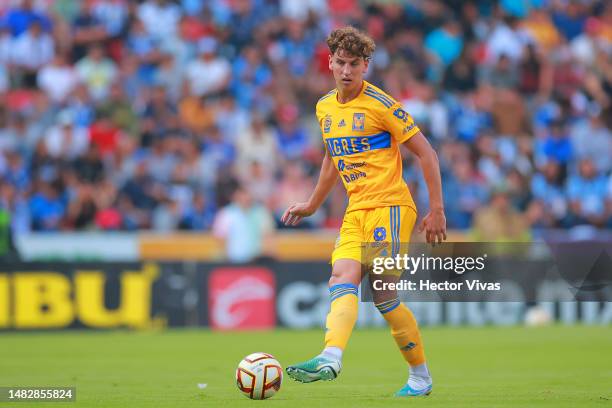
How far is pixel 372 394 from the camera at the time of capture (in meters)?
8.99

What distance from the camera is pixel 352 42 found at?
8.16 m

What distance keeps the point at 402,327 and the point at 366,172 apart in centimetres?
112

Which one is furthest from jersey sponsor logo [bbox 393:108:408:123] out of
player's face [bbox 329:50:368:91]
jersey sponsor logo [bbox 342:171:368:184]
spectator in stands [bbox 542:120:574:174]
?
spectator in stands [bbox 542:120:574:174]

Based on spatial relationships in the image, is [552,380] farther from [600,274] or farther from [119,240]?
[119,240]

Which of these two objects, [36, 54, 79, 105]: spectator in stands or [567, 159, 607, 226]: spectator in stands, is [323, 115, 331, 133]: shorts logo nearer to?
[567, 159, 607, 226]: spectator in stands

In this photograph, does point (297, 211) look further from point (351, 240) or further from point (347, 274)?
point (347, 274)

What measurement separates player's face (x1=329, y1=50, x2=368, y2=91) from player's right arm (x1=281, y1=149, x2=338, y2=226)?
68 cm

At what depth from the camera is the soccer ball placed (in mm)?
8289

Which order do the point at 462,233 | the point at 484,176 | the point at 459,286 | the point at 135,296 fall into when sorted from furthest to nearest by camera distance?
the point at 484,176 → the point at 462,233 → the point at 135,296 → the point at 459,286

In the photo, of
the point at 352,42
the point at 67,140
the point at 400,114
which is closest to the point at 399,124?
the point at 400,114

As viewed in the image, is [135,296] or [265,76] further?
[265,76]

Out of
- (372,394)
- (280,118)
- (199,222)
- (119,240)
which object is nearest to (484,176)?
(280,118)

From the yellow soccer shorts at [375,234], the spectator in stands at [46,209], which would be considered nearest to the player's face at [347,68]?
the yellow soccer shorts at [375,234]

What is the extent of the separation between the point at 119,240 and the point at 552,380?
1032 centimetres
